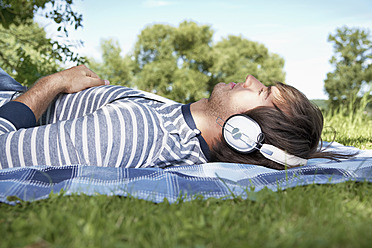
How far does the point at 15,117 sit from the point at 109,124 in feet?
1.91

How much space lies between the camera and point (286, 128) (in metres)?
2.21

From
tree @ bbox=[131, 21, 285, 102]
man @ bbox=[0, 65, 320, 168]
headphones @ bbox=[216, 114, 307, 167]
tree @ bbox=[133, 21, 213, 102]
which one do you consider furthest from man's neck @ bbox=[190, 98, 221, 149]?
tree @ bbox=[133, 21, 213, 102]

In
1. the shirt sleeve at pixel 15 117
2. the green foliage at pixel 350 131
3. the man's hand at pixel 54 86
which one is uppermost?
the man's hand at pixel 54 86

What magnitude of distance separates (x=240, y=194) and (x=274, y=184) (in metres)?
0.32

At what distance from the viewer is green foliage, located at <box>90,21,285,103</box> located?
82.4 ft

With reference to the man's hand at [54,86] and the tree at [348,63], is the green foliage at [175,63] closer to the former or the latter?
the tree at [348,63]

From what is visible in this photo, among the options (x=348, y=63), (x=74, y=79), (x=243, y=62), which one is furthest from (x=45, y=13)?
(x=348, y=63)

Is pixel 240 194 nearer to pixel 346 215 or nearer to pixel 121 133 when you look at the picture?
pixel 346 215

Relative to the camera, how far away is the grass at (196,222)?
918 millimetres

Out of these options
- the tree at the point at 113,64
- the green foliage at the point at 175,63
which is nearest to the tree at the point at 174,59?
the green foliage at the point at 175,63

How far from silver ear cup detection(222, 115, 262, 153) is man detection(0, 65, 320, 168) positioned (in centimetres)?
21

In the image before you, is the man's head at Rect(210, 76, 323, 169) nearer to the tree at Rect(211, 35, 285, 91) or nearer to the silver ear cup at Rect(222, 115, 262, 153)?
the silver ear cup at Rect(222, 115, 262, 153)

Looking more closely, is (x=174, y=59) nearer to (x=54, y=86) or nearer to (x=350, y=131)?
(x=350, y=131)

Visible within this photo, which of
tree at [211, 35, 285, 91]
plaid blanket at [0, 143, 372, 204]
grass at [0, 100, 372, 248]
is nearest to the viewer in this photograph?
grass at [0, 100, 372, 248]
